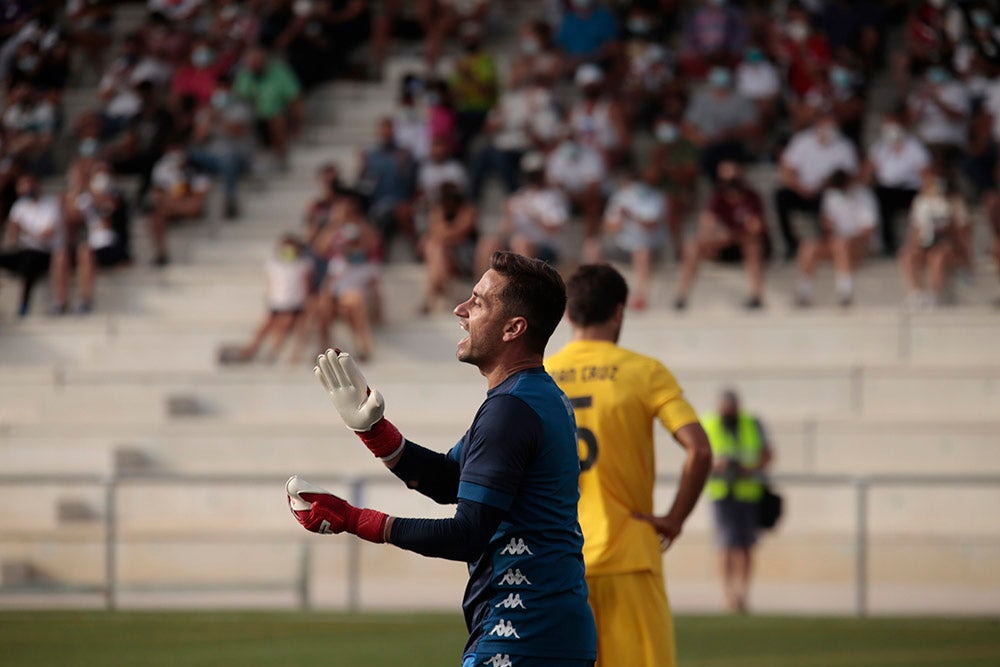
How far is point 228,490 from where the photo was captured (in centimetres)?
1405

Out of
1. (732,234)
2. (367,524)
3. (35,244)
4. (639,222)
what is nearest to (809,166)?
(732,234)

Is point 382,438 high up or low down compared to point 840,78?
down

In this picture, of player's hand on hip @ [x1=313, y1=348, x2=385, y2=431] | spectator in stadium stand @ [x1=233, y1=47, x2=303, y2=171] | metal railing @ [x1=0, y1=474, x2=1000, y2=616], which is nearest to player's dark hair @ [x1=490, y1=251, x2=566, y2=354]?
player's hand on hip @ [x1=313, y1=348, x2=385, y2=431]

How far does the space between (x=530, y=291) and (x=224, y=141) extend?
1655 centimetres

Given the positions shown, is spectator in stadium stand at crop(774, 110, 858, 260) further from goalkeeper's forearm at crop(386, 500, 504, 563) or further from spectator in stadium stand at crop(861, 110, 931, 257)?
goalkeeper's forearm at crop(386, 500, 504, 563)

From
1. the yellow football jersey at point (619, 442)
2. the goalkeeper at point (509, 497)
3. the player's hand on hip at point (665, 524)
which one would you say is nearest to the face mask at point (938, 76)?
the yellow football jersey at point (619, 442)

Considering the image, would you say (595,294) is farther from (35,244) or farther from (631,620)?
(35,244)

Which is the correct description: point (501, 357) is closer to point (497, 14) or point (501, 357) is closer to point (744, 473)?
point (744, 473)

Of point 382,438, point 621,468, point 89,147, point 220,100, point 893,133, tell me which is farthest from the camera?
point 220,100

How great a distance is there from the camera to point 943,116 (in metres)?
18.3

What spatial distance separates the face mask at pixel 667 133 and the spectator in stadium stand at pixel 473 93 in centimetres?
250

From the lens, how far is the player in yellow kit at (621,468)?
6035 mm

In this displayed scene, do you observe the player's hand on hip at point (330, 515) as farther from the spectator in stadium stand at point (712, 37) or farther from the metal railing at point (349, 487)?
the spectator in stadium stand at point (712, 37)

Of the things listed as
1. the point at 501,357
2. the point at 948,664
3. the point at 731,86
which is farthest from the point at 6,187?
the point at 501,357
